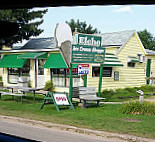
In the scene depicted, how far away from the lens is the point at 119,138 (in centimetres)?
687

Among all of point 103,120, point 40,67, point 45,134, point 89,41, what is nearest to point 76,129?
point 45,134

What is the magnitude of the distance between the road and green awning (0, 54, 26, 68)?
12.4 m

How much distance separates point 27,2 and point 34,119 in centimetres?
826

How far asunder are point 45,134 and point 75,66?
983 cm

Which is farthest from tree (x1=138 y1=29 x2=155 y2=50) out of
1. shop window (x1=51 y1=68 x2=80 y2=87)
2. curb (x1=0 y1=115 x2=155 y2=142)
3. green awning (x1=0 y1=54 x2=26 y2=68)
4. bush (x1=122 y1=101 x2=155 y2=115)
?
curb (x1=0 y1=115 x2=155 y2=142)

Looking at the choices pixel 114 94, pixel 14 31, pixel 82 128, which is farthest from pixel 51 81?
pixel 14 31

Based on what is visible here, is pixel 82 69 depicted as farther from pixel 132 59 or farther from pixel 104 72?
pixel 132 59

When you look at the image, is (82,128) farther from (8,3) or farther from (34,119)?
(8,3)

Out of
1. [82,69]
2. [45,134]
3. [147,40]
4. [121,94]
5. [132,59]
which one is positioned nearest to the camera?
[45,134]

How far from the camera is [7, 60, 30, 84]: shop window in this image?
834 inches

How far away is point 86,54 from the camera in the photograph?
493 inches

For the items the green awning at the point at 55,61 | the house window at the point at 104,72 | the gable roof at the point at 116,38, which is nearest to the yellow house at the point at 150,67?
the gable roof at the point at 116,38

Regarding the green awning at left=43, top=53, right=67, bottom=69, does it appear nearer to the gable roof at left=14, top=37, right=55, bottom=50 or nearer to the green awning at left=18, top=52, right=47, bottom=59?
the green awning at left=18, top=52, right=47, bottom=59

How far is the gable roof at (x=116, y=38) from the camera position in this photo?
19.8m
